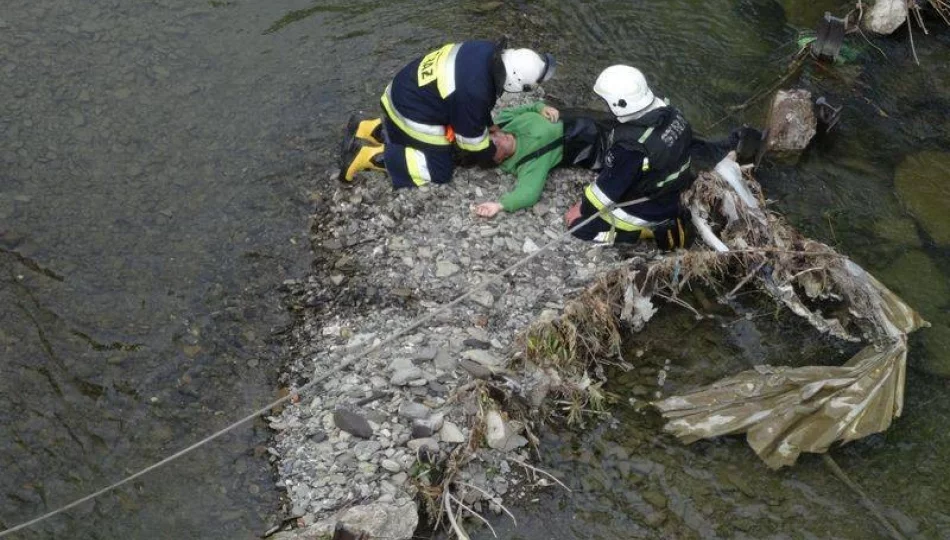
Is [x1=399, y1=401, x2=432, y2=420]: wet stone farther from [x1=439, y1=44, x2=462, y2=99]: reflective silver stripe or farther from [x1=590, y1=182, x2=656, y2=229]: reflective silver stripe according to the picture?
[x1=439, y1=44, x2=462, y2=99]: reflective silver stripe

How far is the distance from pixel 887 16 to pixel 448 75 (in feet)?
19.7

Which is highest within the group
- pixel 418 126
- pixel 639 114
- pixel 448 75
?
pixel 448 75

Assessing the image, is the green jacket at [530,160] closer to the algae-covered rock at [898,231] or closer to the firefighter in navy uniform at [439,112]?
the firefighter in navy uniform at [439,112]

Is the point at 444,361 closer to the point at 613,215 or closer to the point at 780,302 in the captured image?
the point at 613,215

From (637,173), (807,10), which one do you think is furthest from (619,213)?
(807,10)

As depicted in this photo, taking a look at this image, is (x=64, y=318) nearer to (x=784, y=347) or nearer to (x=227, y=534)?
(x=227, y=534)

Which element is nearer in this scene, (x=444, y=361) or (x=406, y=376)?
Answer: (x=406, y=376)

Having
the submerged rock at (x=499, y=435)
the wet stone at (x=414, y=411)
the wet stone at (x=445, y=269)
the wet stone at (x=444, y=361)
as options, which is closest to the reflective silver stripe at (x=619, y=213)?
the wet stone at (x=445, y=269)

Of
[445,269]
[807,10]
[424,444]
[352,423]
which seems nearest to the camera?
[424,444]

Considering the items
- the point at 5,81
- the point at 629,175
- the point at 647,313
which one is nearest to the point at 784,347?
the point at 647,313

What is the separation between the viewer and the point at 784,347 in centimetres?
684

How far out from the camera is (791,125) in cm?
818

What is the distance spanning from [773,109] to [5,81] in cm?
739

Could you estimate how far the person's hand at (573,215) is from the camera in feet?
23.6
